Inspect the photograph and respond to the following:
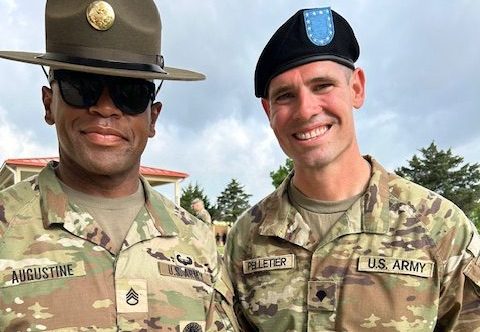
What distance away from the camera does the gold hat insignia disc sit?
2.74 m

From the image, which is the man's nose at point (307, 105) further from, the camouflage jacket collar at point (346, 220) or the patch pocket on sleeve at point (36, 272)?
the patch pocket on sleeve at point (36, 272)

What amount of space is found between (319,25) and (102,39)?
3.55 feet

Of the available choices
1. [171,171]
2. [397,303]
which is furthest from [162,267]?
[171,171]

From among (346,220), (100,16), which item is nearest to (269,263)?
(346,220)

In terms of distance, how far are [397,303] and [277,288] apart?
1.91 feet

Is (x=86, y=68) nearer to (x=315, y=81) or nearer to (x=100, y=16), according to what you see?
(x=100, y=16)

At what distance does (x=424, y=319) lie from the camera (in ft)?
9.34

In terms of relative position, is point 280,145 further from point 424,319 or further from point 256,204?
point 424,319

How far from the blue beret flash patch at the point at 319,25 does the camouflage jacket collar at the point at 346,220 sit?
721mm

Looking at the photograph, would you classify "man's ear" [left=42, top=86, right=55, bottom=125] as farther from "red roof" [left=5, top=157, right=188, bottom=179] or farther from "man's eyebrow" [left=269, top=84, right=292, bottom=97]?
"red roof" [left=5, top=157, right=188, bottom=179]

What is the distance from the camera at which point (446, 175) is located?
48.3 meters

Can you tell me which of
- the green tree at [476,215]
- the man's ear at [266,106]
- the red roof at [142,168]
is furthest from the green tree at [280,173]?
the man's ear at [266,106]

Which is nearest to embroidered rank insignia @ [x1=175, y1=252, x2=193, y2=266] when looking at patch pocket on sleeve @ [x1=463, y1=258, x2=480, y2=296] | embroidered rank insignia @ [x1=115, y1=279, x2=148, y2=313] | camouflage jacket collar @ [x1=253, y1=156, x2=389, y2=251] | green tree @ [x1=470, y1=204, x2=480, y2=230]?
embroidered rank insignia @ [x1=115, y1=279, x2=148, y2=313]

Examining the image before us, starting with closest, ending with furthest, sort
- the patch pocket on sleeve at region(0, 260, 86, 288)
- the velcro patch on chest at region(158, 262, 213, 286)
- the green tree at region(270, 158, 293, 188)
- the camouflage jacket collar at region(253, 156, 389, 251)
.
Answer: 1. the patch pocket on sleeve at region(0, 260, 86, 288)
2. the velcro patch on chest at region(158, 262, 213, 286)
3. the camouflage jacket collar at region(253, 156, 389, 251)
4. the green tree at region(270, 158, 293, 188)
